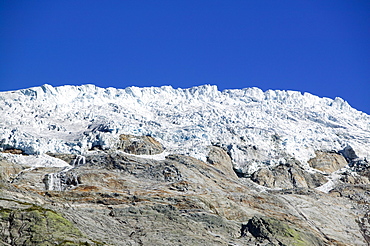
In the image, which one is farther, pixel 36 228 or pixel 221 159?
pixel 221 159

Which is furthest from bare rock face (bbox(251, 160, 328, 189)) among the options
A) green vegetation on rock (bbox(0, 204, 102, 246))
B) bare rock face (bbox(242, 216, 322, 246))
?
green vegetation on rock (bbox(0, 204, 102, 246))

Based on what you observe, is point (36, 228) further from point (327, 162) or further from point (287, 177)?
point (327, 162)

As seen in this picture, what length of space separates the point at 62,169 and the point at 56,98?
46.9 m

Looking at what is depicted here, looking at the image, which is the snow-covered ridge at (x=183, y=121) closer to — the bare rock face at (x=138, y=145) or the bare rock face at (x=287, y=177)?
the bare rock face at (x=138, y=145)

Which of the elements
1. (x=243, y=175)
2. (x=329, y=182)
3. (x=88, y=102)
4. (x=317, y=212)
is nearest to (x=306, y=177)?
(x=329, y=182)

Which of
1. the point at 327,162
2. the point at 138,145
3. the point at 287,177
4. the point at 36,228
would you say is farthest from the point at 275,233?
the point at 327,162

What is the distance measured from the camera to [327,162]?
11575 cm

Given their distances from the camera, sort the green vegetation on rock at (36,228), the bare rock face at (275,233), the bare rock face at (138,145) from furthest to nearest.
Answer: the bare rock face at (138,145) < the bare rock face at (275,233) < the green vegetation on rock at (36,228)

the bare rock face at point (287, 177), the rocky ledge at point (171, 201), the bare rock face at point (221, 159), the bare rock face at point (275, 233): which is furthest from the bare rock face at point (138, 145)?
the bare rock face at point (275, 233)

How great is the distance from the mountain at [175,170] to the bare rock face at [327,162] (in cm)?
33

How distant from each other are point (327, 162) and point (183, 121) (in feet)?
113

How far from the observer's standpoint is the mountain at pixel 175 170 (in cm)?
6650

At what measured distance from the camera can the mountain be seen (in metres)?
66.5

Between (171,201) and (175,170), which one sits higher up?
(175,170)
